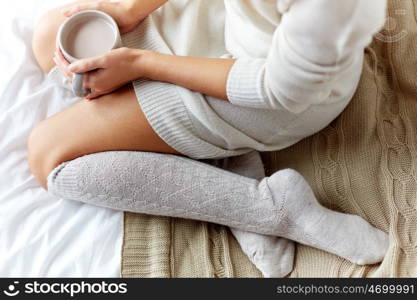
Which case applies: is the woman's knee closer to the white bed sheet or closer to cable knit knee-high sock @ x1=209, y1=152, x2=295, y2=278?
the white bed sheet

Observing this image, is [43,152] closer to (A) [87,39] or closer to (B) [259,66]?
(A) [87,39]

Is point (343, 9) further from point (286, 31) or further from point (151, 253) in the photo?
point (151, 253)

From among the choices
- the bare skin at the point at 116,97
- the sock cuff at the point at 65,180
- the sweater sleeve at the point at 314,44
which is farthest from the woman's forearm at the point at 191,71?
the sock cuff at the point at 65,180

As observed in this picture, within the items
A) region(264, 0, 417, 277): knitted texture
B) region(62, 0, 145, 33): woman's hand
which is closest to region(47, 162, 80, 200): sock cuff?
region(62, 0, 145, 33): woman's hand

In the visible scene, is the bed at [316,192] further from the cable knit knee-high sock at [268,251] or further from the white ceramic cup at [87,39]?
the white ceramic cup at [87,39]

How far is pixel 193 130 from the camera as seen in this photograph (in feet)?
2.74

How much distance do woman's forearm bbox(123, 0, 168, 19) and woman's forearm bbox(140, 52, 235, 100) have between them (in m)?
0.12

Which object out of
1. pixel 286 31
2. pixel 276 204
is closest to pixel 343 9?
pixel 286 31

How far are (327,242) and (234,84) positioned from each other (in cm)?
30

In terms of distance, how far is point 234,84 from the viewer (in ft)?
2.51

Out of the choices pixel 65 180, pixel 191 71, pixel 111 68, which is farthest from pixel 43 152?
pixel 191 71

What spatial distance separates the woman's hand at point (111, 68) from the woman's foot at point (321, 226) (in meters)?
0.30

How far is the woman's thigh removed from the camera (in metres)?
0.85

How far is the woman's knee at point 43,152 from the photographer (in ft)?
2.93
